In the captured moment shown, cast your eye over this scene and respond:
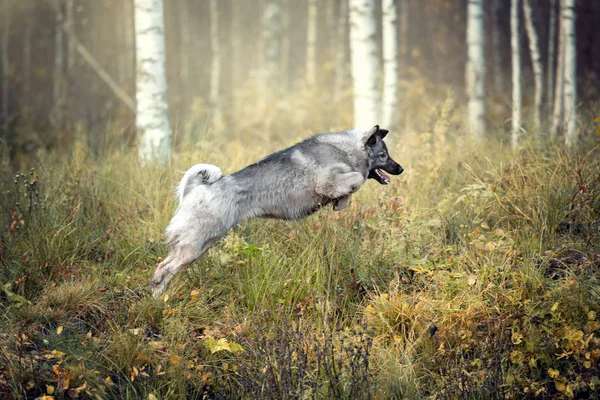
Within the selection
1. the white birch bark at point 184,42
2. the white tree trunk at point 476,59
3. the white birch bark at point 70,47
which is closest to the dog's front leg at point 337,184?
the white tree trunk at point 476,59

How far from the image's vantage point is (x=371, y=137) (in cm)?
636

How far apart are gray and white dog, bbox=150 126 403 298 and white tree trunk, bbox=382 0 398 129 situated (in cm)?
533

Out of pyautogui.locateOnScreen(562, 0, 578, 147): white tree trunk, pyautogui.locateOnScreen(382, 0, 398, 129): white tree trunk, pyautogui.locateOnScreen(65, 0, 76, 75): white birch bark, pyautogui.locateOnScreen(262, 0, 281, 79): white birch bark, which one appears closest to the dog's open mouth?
pyautogui.locateOnScreen(382, 0, 398, 129): white tree trunk

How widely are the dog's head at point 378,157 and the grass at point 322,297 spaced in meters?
0.35

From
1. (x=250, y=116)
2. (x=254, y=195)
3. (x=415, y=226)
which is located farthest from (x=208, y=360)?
(x=250, y=116)

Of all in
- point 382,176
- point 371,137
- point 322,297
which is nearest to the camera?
point 322,297

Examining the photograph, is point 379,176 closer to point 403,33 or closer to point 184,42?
point 403,33

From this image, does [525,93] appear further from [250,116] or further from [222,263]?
[222,263]

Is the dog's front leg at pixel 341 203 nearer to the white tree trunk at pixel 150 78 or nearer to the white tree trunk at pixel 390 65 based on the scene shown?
the white tree trunk at pixel 150 78

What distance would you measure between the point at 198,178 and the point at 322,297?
1.67m

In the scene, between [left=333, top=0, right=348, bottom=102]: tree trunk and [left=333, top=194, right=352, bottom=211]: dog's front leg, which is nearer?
[left=333, top=194, right=352, bottom=211]: dog's front leg

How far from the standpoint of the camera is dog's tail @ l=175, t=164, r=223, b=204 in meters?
5.60

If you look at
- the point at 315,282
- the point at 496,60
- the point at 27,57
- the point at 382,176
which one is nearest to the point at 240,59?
the point at 27,57

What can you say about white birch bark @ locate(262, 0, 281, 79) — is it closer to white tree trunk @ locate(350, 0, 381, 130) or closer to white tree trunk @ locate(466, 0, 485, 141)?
white tree trunk @ locate(466, 0, 485, 141)
